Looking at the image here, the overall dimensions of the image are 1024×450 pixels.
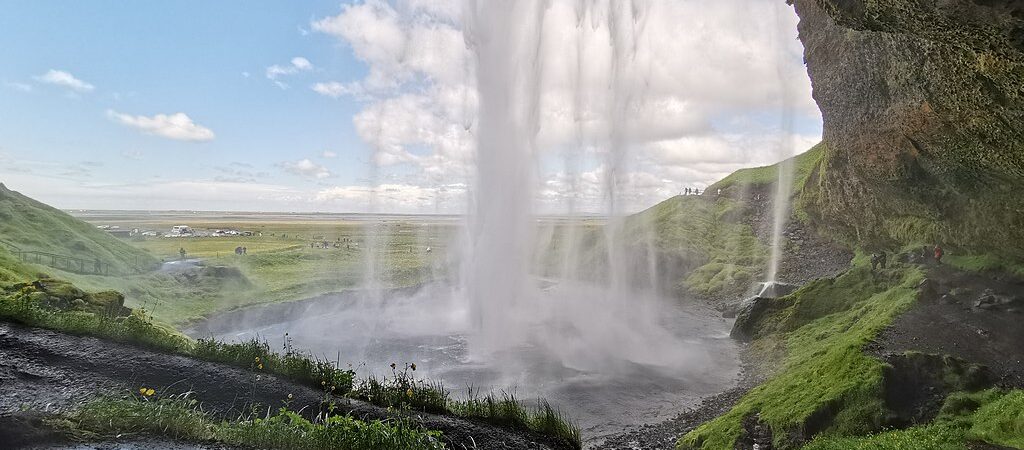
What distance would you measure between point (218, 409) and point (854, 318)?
25950mm

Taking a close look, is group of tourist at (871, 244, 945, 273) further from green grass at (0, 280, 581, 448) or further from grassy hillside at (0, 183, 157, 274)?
grassy hillside at (0, 183, 157, 274)

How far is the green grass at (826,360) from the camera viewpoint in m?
13.2

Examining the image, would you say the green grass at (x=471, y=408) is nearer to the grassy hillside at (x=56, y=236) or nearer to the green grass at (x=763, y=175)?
the grassy hillside at (x=56, y=236)

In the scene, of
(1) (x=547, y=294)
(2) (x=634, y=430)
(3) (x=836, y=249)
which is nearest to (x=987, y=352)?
(2) (x=634, y=430)

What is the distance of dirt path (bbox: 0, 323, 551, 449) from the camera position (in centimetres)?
1060

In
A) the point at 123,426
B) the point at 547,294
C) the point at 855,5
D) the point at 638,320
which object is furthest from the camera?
the point at 547,294

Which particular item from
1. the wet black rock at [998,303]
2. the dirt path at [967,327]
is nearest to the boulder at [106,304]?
the dirt path at [967,327]

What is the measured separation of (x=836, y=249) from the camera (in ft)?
143

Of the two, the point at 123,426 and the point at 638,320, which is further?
the point at 638,320

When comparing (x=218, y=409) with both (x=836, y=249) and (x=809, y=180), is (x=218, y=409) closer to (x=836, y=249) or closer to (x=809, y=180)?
(x=809, y=180)

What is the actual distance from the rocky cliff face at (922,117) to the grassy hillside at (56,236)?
4406 centimetres

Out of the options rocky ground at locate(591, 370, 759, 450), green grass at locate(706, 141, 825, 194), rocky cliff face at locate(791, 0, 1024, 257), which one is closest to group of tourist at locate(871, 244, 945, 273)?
rocky cliff face at locate(791, 0, 1024, 257)

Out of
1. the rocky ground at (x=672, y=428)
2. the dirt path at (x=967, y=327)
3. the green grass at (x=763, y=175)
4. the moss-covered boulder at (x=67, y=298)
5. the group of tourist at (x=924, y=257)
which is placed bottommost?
the rocky ground at (x=672, y=428)

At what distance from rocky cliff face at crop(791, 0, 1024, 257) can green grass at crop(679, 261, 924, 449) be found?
3.74m
